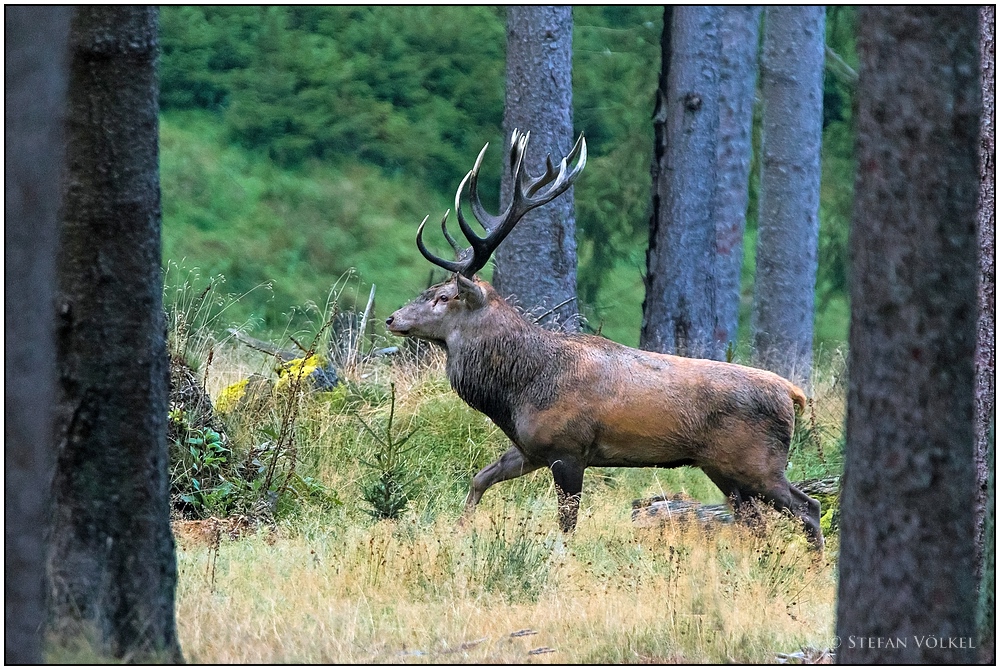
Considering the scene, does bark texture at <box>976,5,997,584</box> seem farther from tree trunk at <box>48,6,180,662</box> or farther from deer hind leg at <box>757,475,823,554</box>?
tree trunk at <box>48,6,180,662</box>

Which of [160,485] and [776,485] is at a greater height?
[160,485]

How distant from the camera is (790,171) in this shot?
17.3 m

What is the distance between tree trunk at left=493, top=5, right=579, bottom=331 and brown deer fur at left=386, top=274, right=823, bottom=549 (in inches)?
144

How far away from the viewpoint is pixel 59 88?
3988 mm

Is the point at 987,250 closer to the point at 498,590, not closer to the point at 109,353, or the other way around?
the point at 498,590

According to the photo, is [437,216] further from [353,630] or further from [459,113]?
[353,630]

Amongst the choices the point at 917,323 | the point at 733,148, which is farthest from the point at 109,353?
the point at 733,148

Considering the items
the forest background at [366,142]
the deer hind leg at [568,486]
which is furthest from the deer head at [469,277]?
the forest background at [366,142]

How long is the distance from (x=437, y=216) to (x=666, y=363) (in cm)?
1437

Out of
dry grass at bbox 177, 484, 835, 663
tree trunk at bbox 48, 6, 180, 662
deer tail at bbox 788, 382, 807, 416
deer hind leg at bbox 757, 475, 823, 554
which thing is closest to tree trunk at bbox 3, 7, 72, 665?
tree trunk at bbox 48, 6, 180, 662

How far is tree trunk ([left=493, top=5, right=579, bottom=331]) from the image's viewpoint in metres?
12.3

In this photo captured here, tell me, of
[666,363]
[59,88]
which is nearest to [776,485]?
[666,363]

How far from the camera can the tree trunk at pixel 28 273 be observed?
3.93 m

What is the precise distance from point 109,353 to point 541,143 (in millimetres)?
7904
